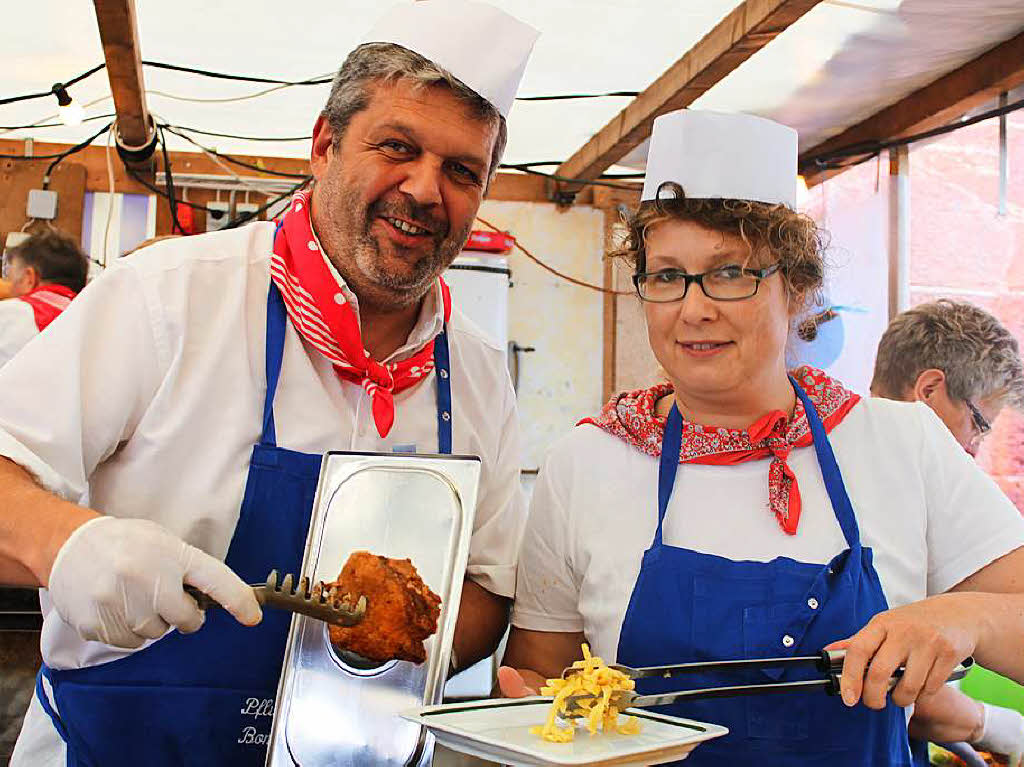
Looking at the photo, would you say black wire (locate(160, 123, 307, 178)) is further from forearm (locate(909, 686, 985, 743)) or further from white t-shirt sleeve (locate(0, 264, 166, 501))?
forearm (locate(909, 686, 985, 743))

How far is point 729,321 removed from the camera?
1.88m

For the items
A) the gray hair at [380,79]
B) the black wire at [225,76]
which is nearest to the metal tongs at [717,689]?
the gray hair at [380,79]

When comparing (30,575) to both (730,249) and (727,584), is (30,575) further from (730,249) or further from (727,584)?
(730,249)

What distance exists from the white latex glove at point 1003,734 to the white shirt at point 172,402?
4.39 feet

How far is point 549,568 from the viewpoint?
1.98 meters

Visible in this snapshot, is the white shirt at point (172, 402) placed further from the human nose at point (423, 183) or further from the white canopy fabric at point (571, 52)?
the white canopy fabric at point (571, 52)

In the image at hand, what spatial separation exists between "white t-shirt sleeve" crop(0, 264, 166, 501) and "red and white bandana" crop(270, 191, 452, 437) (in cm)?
25

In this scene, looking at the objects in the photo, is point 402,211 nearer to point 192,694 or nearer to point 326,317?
point 326,317

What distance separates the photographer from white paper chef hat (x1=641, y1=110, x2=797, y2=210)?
1951mm

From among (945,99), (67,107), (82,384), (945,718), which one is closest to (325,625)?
(82,384)

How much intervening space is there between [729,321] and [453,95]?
2.19ft

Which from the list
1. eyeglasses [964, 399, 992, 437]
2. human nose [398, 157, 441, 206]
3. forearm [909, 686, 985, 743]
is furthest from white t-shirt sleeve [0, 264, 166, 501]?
eyeglasses [964, 399, 992, 437]

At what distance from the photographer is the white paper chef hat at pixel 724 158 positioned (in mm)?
1951

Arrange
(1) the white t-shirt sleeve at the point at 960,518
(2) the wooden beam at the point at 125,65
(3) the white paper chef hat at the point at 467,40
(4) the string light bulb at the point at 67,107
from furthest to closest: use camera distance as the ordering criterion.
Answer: (4) the string light bulb at the point at 67,107
(2) the wooden beam at the point at 125,65
(3) the white paper chef hat at the point at 467,40
(1) the white t-shirt sleeve at the point at 960,518
